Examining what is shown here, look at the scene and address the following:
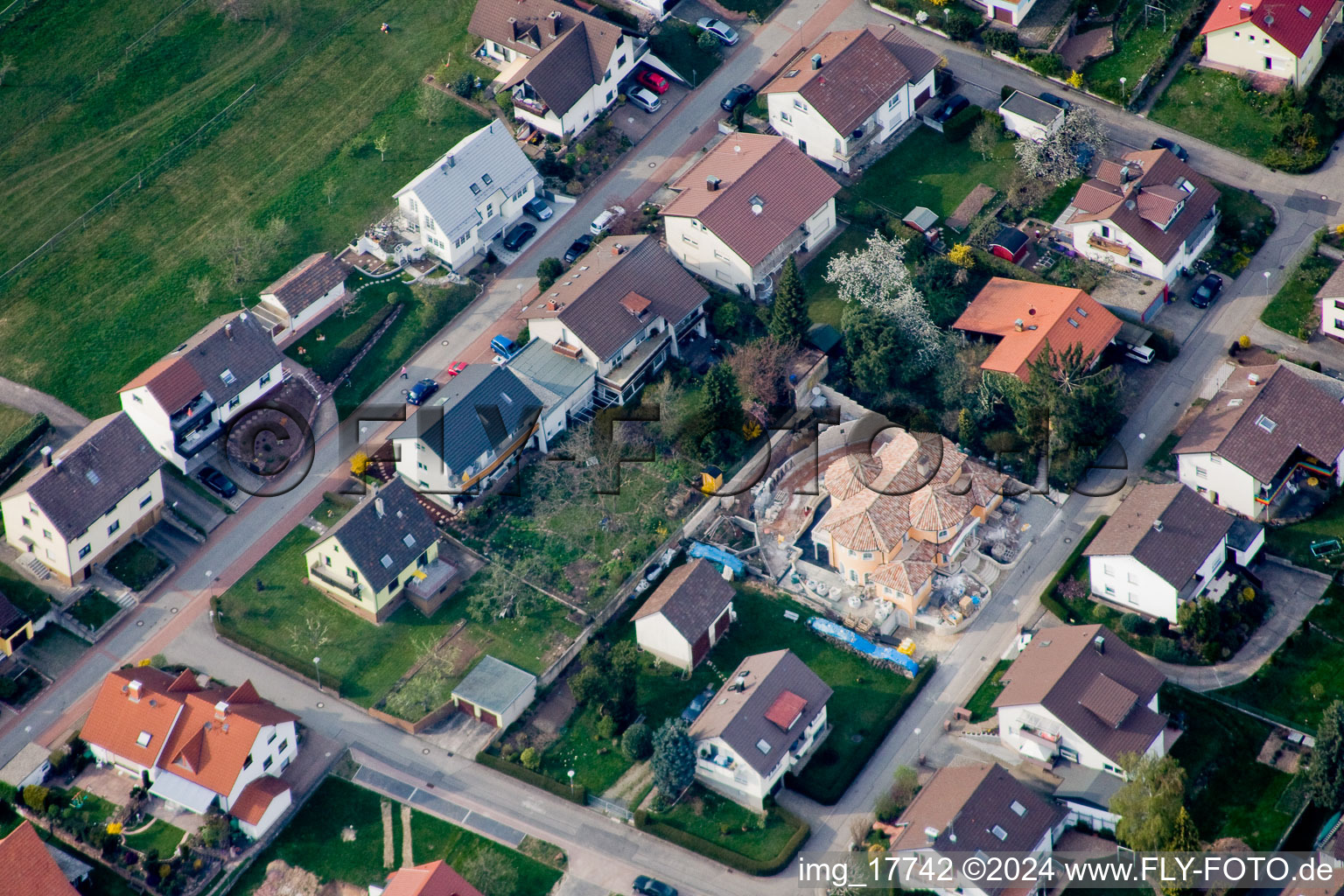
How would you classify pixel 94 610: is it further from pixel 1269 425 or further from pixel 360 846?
pixel 1269 425

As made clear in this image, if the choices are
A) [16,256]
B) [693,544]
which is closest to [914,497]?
[693,544]

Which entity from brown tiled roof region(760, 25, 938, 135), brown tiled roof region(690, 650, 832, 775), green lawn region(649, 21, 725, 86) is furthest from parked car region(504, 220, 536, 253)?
brown tiled roof region(690, 650, 832, 775)

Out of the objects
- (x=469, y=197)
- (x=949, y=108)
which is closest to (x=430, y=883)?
(x=469, y=197)

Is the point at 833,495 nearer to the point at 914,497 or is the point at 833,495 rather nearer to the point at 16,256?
the point at 914,497

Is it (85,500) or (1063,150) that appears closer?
(85,500)

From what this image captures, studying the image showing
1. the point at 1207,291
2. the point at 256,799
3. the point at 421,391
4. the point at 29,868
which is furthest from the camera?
the point at 1207,291

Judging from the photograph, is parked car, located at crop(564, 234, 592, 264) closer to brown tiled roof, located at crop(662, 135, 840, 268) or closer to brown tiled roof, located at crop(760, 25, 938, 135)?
brown tiled roof, located at crop(662, 135, 840, 268)

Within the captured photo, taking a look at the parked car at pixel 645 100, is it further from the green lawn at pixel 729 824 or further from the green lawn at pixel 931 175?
the green lawn at pixel 729 824
